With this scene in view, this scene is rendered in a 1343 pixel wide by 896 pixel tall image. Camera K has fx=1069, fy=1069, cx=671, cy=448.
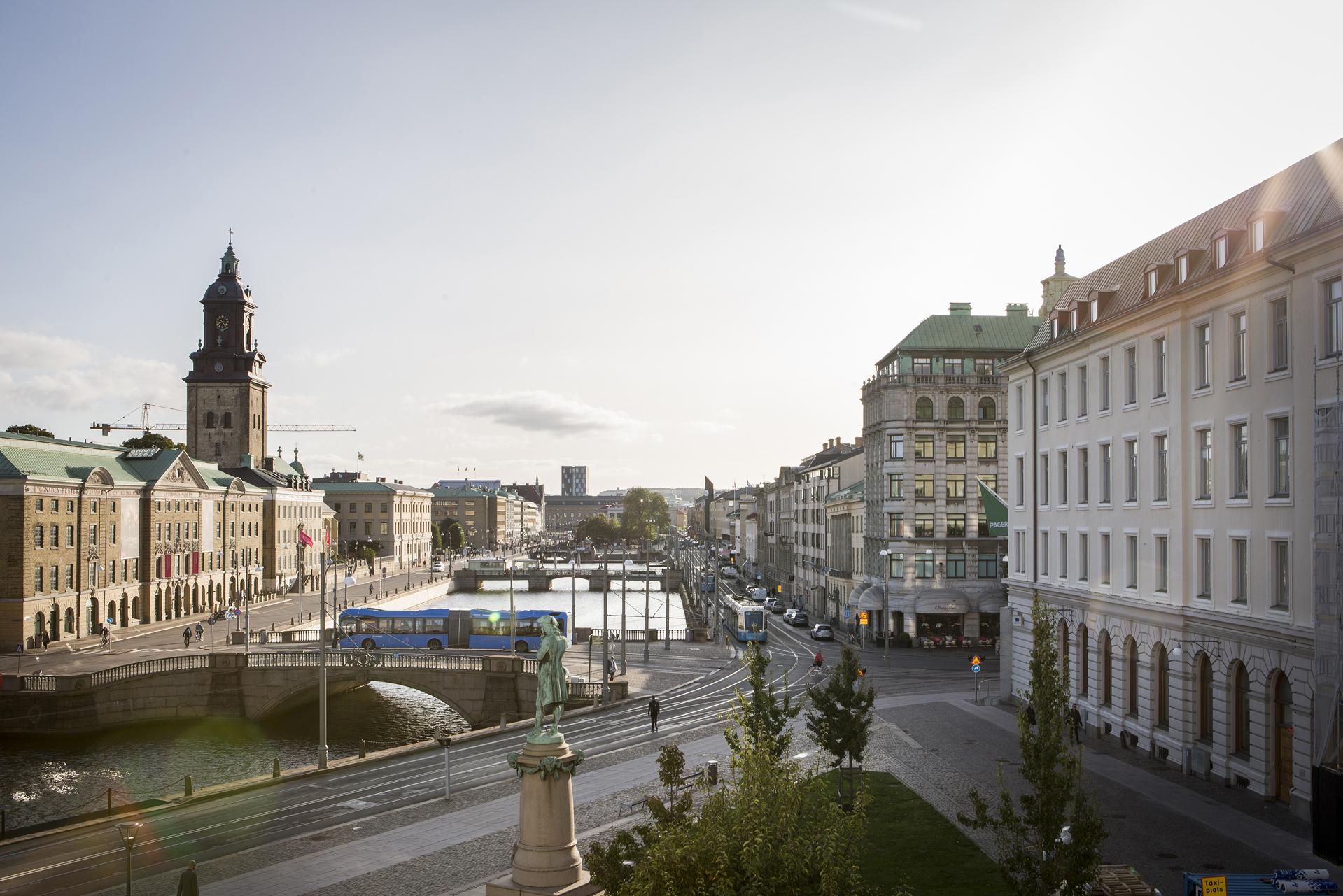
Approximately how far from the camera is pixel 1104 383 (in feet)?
139

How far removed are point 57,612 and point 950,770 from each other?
7048 cm

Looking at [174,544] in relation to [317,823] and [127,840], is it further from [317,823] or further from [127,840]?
[127,840]

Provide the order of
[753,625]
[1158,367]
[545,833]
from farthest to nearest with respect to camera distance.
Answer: [753,625]
[1158,367]
[545,833]

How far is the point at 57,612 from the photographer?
79.8 m

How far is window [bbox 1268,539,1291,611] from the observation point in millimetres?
29844

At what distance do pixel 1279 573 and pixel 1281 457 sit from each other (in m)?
3.27

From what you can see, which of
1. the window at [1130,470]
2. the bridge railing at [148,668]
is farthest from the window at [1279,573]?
the bridge railing at [148,668]

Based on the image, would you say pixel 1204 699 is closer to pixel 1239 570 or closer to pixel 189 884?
pixel 1239 570

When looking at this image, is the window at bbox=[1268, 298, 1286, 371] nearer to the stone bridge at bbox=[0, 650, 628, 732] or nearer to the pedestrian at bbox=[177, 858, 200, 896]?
the pedestrian at bbox=[177, 858, 200, 896]

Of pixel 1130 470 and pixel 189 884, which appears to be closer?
pixel 189 884

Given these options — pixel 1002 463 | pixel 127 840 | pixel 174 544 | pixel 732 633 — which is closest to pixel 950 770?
pixel 127 840

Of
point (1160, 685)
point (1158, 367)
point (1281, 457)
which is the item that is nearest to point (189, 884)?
point (1281, 457)

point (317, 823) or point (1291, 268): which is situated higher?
point (1291, 268)

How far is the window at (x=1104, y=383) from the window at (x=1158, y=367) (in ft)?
13.7
